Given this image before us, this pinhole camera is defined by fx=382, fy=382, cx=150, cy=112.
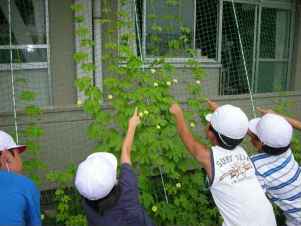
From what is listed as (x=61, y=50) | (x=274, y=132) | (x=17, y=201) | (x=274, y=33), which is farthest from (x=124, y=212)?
(x=274, y=33)

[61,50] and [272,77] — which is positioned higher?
[61,50]

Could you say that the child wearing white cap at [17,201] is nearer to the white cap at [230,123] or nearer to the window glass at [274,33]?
the white cap at [230,123]

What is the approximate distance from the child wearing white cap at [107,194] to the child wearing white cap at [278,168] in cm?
98

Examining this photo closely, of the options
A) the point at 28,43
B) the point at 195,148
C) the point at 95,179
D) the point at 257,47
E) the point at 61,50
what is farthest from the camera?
the point at 257,47

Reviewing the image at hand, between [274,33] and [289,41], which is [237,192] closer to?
[274,33]

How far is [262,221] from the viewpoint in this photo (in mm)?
2328

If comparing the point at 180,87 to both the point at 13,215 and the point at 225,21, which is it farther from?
the point at 13,215

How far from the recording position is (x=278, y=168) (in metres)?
2.57

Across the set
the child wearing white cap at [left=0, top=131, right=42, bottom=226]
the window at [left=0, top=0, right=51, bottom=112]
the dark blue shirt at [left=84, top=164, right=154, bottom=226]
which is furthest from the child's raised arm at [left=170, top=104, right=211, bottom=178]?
the window at [left=0, top=0, right=51, bottom=112]

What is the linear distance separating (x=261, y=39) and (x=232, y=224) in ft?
18.2

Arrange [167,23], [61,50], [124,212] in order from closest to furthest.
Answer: [124,212] < [61,50] < [167,23]

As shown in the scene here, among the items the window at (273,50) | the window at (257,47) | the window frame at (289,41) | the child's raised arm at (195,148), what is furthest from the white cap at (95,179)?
the window at (273,50)

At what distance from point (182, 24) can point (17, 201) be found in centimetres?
432

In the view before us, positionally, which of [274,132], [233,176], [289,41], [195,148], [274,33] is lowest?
[233,176]
